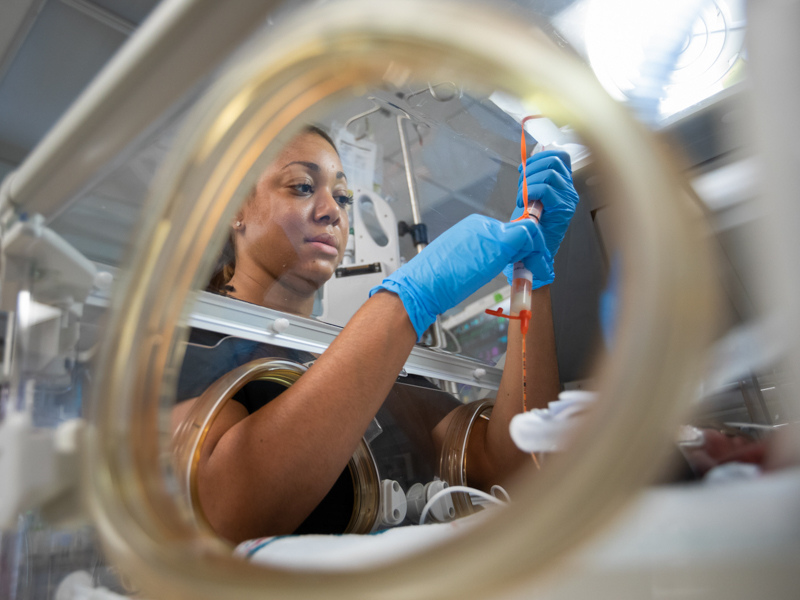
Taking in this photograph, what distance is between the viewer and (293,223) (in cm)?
138

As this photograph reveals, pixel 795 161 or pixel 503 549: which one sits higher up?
pixel 795 161

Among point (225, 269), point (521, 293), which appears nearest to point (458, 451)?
point (521, 293)

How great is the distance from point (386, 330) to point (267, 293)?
1.48 feet

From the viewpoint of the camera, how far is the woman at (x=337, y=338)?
93 centimetres

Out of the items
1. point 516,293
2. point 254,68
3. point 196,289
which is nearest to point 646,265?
point 254,68

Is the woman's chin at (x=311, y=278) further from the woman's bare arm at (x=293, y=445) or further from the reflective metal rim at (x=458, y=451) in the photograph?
the reflective metal rim at (x=458, y=451)

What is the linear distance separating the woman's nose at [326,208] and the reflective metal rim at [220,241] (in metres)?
0.79

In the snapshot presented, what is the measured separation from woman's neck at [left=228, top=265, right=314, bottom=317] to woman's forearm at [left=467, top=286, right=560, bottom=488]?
62 cm

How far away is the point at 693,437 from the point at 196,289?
1.94 feet

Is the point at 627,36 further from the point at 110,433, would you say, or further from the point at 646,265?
the point at 110,433

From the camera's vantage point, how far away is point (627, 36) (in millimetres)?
1121

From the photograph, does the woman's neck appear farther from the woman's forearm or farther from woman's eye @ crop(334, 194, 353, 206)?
the woman's forearm

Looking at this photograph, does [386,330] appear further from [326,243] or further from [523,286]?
[326,243]

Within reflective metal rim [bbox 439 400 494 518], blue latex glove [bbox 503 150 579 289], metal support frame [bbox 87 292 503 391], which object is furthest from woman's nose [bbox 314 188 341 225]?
reflective metal rim [bbox 439 400 494 518]
